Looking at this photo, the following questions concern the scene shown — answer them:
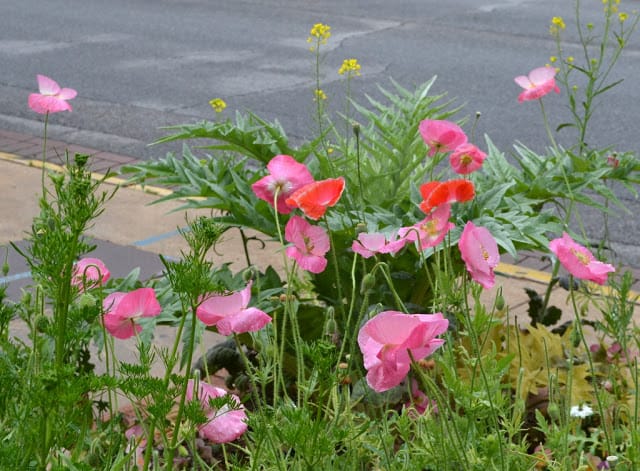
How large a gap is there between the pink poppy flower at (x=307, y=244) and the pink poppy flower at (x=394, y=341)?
1.89 feet

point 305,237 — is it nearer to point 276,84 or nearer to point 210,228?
point 210,228

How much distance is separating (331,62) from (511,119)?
2669mm

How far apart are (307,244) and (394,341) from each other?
2.28 feet

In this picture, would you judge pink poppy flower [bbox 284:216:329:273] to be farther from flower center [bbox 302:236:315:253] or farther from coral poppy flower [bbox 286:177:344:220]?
coral poppy flower [bbox 286:177:344:220]

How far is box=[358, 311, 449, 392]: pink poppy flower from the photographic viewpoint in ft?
5.47

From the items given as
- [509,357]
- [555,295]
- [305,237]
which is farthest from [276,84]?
[509,357]

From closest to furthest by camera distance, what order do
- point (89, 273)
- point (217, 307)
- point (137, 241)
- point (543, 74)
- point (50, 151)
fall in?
point (217, 307) < point (89, 273) < point (543, 74) < point (137, 241) < point (50, 151)

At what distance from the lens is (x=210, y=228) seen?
1.63m

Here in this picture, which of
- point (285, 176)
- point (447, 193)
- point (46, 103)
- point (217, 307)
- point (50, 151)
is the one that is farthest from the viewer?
point (50, 151)

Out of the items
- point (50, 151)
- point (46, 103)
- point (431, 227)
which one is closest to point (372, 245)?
point (431, 227)

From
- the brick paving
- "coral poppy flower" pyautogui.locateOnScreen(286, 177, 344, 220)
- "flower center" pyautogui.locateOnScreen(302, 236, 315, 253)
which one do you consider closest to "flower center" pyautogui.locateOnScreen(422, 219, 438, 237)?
"coral poppy flower" pyautogui.locateOnScreen(286, 177, 344, 220)

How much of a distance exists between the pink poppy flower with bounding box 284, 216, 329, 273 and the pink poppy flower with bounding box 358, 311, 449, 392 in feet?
1.89

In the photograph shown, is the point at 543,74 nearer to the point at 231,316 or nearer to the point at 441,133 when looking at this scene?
the point at 441,133

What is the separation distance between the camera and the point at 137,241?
534 cm
